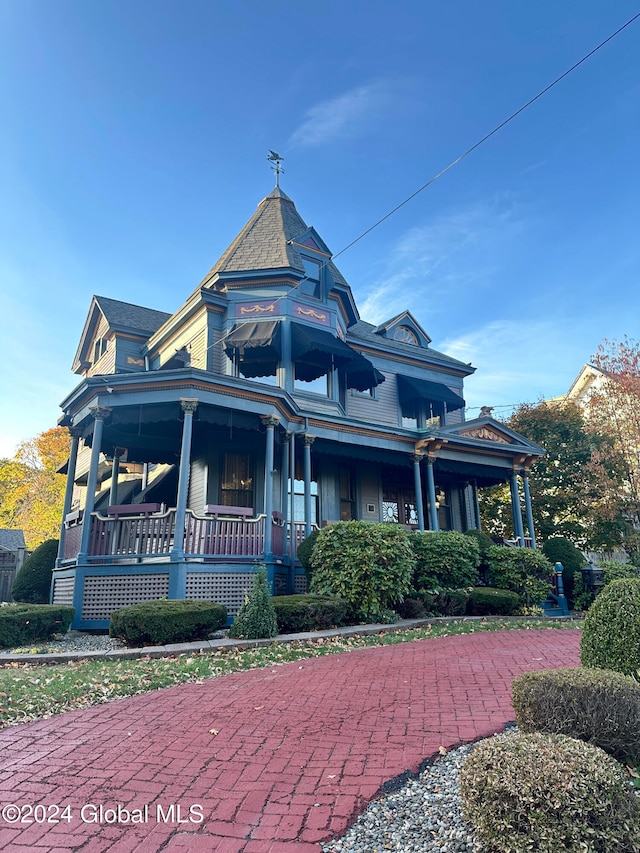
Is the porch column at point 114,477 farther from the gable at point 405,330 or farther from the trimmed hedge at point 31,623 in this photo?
the gable at point 405,330

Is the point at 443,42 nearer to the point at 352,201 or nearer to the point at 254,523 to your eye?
the point at 352,201

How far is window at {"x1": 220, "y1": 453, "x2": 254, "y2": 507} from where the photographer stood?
1523 centimetres

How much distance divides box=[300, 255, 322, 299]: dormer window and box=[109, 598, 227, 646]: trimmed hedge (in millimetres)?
10698

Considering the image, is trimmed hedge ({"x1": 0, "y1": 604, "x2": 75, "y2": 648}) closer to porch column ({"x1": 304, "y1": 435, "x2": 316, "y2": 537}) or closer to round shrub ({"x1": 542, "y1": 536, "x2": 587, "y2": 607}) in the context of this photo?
porch column ({"x1": 304, "y1": 435, "x2": 316, "y2": 537})

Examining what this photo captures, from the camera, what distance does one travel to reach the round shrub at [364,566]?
11.2 metres

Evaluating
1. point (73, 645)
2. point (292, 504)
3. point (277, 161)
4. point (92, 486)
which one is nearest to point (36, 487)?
point (277, 161)

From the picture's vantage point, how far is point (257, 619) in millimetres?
9180

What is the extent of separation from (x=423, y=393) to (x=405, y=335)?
137 inches

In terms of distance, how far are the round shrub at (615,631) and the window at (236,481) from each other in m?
11.1

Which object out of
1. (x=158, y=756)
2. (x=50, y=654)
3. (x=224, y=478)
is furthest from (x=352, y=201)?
(x=158, y=756)

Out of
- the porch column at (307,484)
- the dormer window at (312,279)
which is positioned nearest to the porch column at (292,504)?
the porch column at (307,484)

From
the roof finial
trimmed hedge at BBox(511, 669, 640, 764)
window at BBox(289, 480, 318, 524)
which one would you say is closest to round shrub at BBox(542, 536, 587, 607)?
window at BBox(289, 480, 318, 524)

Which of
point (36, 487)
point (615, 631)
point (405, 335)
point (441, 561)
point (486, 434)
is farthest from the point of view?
point (36, 487)

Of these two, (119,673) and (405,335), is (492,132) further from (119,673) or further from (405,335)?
(405,335)
